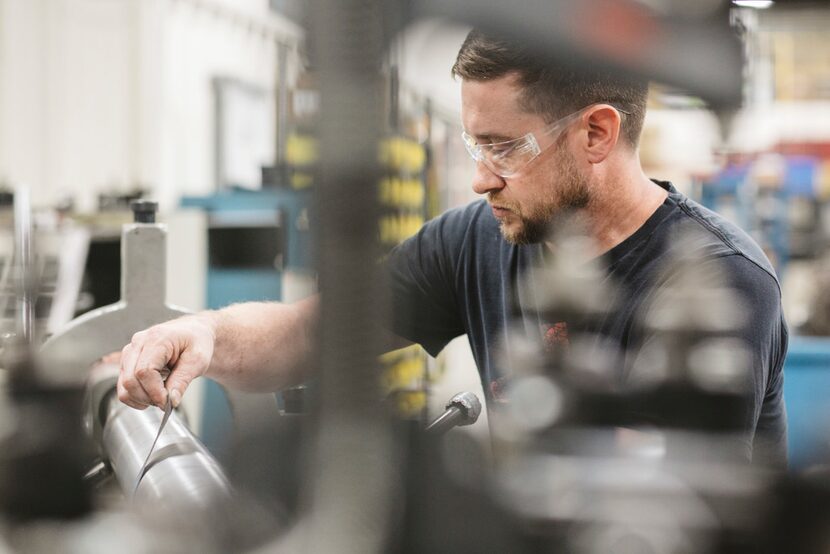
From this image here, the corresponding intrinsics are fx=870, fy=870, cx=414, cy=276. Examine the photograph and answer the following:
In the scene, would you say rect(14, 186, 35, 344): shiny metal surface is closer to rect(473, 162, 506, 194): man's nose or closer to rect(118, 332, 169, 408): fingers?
rect(118, 332, 169, 408): fingers

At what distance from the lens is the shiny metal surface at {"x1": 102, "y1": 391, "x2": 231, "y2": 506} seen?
2.16 ft

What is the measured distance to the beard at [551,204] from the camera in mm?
1169

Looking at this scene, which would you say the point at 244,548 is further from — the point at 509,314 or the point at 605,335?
the point at 509,314

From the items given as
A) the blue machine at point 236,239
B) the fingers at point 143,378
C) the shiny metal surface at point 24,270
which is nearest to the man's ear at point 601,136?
the fingers at point 143,378

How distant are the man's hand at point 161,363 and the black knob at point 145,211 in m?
0.24

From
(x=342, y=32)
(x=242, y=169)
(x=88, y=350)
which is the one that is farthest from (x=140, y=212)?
(x=242, y=169)

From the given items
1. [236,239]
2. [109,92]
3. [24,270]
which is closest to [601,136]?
A: [24,270]

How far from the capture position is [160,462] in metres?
0.85

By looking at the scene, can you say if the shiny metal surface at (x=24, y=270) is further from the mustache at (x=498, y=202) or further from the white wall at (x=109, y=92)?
the white wall at (x=109, y=92)

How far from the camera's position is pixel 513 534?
0.48m

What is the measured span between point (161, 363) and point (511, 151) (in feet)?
1.72

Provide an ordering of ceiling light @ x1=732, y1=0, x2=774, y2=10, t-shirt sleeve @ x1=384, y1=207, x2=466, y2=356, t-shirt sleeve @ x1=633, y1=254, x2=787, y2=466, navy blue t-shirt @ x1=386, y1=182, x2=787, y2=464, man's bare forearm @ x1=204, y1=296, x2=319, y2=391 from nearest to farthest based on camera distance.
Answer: ceiling light @ x1=732, y1=0, x2=774, y2=10
navy blue t-shirt @ x1=386, y1=182, x2=787, y2=464
t-shirt sleeve @ x1=633, y1=254, x2=787, y2=466
man's bare forearm @ x1=204, y1=296, x2=319, y2=391
t-shirt sleeve @ x1=384, y1=207, x2=466, y2=356

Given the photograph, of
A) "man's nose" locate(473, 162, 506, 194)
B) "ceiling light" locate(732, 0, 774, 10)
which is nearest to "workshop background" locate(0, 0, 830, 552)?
"ceiling light" locate(732, 0, 774, 10)

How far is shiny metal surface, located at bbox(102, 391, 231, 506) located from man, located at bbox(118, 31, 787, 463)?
0.22ft
